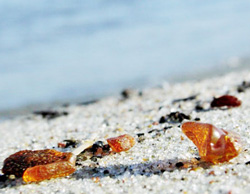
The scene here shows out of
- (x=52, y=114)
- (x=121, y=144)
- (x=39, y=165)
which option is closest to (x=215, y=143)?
(x=121, y=144)

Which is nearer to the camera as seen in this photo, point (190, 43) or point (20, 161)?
point (20, 161)

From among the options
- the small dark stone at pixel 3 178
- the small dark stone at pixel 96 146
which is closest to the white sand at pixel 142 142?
the small dark stone at pixel 3 178

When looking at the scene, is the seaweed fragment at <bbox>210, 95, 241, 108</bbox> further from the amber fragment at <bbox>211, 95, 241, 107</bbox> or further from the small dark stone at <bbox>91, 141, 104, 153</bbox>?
the small dark stone at <bbox>91, 141, 104, 153</bbox>

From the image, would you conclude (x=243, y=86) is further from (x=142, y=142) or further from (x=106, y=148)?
(x=106, y=148)

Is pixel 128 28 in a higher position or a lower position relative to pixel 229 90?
higher

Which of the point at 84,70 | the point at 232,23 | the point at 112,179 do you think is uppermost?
the point at 232,23

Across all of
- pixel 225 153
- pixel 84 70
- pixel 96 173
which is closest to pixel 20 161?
pixel 96 173

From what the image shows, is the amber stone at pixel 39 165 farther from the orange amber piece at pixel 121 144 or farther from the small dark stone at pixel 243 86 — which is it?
the small dark stone at pixel 243 86

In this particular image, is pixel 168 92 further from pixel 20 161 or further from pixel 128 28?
pixel 128 28
